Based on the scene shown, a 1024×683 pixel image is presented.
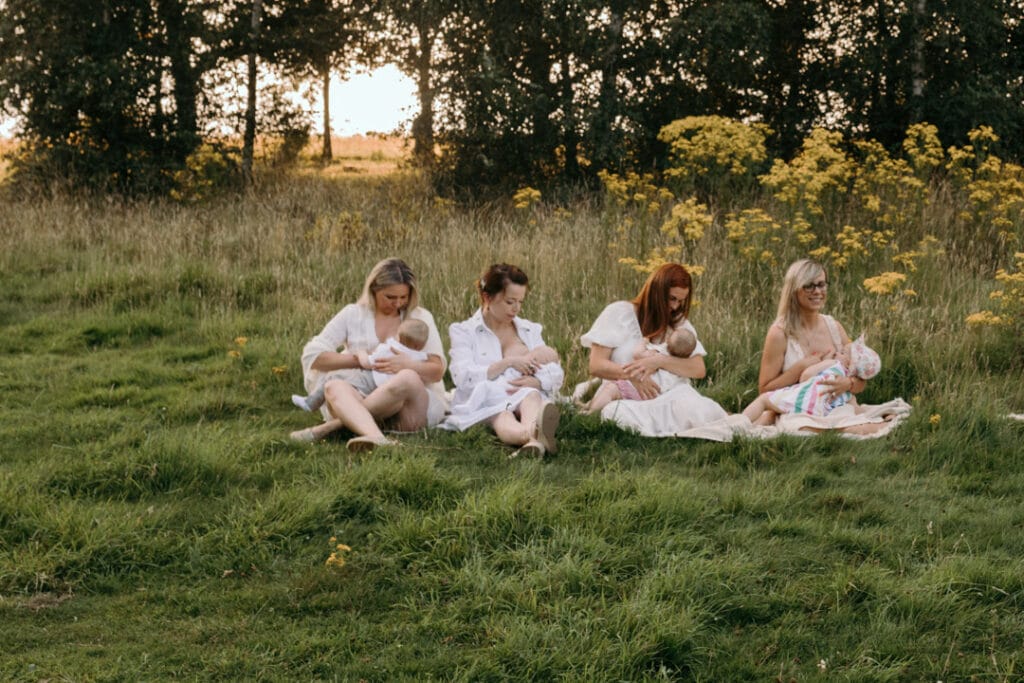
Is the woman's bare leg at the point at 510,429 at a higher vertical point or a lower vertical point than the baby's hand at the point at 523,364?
lower

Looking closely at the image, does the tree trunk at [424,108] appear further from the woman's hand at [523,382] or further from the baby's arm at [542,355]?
the woman's hand at [523,382]

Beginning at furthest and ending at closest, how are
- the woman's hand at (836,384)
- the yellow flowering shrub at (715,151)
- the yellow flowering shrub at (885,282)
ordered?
the yellow flowering shrub at (715,151) < the yellow flowering shrub at (885,282) < the woman's hand at (836,384)

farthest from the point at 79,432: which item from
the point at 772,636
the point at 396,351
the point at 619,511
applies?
the point at 772,636

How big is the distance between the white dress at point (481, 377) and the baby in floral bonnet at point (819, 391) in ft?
4.21

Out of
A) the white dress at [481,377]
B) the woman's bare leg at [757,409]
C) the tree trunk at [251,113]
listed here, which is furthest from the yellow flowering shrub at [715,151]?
the tree trunk at [251,113]

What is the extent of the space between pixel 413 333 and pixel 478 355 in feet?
1.72

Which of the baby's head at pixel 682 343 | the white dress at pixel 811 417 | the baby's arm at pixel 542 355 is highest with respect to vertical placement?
the baby's head at pixel 682 343

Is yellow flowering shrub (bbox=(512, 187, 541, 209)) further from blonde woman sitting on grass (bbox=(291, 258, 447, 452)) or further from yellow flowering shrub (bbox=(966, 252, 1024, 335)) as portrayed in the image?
yellow flowering shrub (bbox=(966, 252, 1024, 335))

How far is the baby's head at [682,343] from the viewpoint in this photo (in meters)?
6.99

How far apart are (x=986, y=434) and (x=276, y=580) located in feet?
13.4

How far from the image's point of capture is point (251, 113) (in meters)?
18.6

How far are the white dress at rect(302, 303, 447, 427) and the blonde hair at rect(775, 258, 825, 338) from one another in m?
2.17

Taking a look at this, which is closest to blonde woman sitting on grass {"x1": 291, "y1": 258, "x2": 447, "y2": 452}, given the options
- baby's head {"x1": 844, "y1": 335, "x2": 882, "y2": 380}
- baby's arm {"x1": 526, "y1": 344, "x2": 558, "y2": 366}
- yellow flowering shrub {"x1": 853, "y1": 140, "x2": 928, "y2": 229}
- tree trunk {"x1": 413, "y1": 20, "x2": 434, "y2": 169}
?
baby's arm {"x1": 526, "y1": 344, "x2": 558, "y2": 366}

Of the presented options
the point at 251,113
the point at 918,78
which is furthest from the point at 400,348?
the point at 251,113
